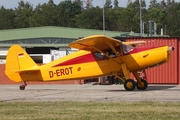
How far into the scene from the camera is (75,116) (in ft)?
40.8

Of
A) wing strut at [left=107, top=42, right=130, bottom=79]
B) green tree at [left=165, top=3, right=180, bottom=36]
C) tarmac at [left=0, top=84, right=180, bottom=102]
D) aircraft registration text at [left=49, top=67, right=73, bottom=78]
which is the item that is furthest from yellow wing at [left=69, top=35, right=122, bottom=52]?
green tree at [left=165, top=3, right=180, bottom=36]

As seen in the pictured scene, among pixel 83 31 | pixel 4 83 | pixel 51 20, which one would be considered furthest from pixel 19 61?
pixel 51 20

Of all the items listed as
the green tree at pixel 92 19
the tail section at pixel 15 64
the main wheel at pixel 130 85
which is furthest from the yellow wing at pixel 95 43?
the green tree at pixel 92 19

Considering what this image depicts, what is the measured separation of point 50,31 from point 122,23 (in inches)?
1947

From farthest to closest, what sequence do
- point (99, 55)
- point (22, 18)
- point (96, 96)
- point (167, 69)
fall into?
point (22, 18), point (167, 69), point (99, 55), point (96, 96)

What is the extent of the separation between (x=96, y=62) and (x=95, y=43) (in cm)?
121

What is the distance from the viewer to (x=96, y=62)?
22969mm

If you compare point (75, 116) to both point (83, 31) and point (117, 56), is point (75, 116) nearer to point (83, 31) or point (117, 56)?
point (117, 56)

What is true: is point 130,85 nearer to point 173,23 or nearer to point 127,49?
point 127,49

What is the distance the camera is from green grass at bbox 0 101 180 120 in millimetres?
12203

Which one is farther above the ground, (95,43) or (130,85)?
(95,43)

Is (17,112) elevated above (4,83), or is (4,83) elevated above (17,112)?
(17,112)

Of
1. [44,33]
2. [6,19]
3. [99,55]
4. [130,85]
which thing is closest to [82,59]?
[99,55]

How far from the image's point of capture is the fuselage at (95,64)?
A: 874 inches
